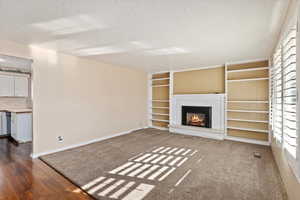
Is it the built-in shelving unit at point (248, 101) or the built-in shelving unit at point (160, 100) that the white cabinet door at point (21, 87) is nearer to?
the built-in shelving unit at point (160, 100)

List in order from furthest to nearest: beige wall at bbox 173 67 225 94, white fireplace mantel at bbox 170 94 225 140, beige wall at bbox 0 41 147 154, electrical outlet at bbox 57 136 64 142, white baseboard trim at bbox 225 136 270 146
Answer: beige wall at bbox 173 67 225 94 → white fireplace mantel at bbox 170 94 225 140 → white baseboard trim at bbox 225 136 270 146 → electrical outlet at bbox 57 136 64 142 → beige wall at bbox 0 41 147 154

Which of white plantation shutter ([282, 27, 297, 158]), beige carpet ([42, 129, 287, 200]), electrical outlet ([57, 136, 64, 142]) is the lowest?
beige carpet ([42, 129, 287, 200])

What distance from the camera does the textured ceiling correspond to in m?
1.66

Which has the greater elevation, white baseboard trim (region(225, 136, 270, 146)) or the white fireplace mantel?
the white fireplace mantel

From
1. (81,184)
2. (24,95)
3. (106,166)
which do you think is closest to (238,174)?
(106,166)

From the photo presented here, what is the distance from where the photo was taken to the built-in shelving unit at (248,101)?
12.6 ft

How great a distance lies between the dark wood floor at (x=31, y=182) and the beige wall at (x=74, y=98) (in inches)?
17.7

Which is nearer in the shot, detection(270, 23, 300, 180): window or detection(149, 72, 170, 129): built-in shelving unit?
detection(270, 23, 300, 180): window

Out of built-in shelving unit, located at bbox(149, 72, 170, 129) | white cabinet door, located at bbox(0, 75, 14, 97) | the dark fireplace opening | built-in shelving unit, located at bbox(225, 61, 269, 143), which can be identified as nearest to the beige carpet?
built-in shelving unit, located at bbox(225, 61, 269, 143)

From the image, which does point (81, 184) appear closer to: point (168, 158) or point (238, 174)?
point (168, 158)

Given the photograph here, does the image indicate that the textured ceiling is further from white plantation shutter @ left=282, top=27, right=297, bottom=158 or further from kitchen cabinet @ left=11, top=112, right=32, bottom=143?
kitchen cabinet @ left=11, top=112, right=32, bottom=143

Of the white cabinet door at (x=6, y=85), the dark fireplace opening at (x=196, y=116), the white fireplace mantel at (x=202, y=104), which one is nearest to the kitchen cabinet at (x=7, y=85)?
the white cabinet door at (x=6, y=85)

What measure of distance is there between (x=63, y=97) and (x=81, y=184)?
7.13 ft

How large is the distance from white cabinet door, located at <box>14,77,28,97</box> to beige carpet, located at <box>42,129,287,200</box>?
11.2ft
